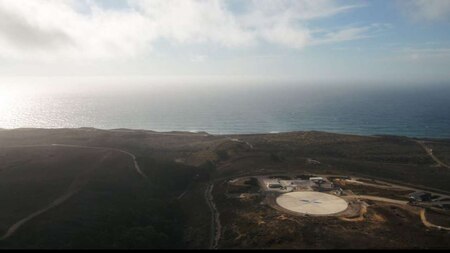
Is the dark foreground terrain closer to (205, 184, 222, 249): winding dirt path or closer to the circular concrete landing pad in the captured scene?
(205, 184, 222, 249): winding dirt path

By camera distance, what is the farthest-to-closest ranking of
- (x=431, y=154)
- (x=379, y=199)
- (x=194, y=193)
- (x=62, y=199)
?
(x=431, y=154)
(x=194, y=193)
(x=379, y=199)
(x=62, y=199)

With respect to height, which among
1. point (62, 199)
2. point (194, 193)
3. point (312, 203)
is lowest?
point (194, 193)

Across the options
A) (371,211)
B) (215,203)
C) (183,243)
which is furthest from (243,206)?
(371,211)

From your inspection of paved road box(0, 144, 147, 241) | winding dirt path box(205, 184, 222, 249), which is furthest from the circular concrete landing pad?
paved road box(0, 144, 147, 241)

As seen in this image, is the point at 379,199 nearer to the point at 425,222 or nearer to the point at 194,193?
the point at 425,222

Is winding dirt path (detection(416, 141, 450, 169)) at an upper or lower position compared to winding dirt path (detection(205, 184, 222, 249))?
upper

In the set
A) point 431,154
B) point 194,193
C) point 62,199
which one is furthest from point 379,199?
point 62,199

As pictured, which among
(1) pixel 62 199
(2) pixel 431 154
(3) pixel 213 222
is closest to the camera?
(3) pixel 213 222

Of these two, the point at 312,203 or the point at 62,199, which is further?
the point at 62,199
